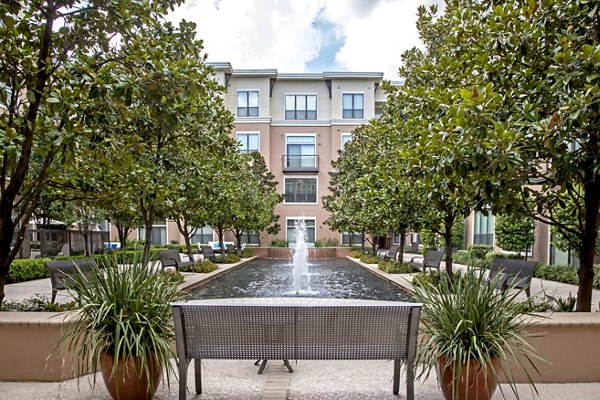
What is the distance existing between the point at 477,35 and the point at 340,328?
433 centimetres

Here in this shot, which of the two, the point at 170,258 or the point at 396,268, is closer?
the point at 170,258

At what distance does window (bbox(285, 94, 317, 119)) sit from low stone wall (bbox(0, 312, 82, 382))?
3164 centimetres

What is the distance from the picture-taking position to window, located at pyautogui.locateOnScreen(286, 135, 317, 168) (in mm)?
34188

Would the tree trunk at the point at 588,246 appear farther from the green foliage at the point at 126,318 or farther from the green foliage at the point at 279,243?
the green foliage at the point at 279,243

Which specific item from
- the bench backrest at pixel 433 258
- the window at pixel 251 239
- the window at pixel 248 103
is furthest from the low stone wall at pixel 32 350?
the window at pixel 248 103

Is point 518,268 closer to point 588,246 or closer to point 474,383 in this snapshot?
point 588,246

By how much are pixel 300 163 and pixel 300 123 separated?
3.43 meters

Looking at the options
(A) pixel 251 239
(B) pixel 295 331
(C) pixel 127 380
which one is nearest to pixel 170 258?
(C) pixel 127 380

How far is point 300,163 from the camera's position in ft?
112

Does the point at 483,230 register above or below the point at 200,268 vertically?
above

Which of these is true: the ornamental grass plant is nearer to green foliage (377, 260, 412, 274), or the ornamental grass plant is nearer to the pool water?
the pool water

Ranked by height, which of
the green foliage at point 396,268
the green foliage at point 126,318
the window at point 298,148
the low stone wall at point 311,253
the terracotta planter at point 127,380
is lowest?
the low stone wall at point 311,253

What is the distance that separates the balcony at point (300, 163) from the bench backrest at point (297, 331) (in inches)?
1195

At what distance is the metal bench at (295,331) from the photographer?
364 centimetres
